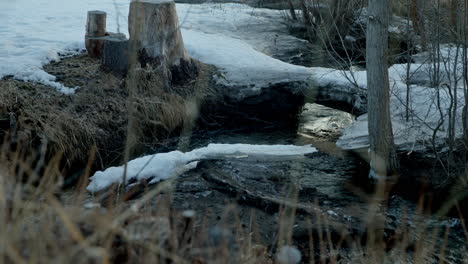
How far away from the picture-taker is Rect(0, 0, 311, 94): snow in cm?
1008

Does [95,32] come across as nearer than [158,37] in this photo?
No

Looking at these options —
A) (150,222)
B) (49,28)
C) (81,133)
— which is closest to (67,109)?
(81,133)

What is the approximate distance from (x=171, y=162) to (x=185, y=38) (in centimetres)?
532

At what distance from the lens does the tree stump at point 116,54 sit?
9750mm

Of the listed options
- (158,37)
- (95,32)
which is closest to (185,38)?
(95,32)

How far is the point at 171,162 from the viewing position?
7.14 meters

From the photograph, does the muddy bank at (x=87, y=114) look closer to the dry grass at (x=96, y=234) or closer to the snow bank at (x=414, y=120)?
the snow bank at (x=414, y=120)

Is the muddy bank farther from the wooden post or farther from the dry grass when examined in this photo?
the dry grass

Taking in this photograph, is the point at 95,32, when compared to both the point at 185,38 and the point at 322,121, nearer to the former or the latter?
the point at 185,38

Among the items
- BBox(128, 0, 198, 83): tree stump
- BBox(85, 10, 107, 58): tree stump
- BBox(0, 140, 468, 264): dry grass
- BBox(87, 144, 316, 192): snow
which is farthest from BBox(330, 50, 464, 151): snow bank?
BBox(0, 140, 468, 264): dry grass

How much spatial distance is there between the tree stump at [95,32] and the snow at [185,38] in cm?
51

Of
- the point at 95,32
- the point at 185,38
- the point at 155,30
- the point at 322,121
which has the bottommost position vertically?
the point at 322,121

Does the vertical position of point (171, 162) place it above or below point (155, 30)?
below

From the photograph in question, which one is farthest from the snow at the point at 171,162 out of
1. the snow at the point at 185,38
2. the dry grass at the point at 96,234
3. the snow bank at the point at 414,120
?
the dry grass at the point at 96,234
